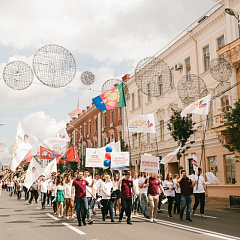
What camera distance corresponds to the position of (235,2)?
23859mm

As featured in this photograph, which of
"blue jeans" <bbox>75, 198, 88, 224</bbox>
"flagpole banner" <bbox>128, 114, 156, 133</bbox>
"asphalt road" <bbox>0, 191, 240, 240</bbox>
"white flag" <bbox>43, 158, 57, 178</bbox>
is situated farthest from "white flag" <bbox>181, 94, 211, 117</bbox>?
"white flag" <bbox>43, 158, 57, 178</bbox>

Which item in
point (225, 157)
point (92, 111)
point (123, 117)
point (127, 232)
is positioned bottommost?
point (127, 232)

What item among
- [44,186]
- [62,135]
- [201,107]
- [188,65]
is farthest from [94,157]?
[62,135]

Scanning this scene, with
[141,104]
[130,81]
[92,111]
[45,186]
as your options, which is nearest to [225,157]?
[45,186]

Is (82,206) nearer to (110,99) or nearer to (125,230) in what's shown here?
(125,230)

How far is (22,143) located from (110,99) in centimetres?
501

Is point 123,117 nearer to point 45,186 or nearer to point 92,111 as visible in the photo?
point 92,111

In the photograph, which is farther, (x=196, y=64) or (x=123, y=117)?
(x=123, y=117)

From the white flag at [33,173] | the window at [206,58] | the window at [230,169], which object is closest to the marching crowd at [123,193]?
the white flag at [33,173]

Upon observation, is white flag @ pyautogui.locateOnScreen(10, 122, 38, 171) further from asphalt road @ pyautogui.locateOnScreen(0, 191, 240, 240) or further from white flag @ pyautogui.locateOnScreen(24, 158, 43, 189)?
asphalt road @ pyautogui.locateOnScreen(0, 191, 240, 240)

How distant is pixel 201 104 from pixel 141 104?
22.1 m

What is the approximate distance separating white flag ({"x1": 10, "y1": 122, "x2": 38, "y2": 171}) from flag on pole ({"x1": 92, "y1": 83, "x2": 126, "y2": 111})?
12.6ft

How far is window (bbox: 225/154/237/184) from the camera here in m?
23.3

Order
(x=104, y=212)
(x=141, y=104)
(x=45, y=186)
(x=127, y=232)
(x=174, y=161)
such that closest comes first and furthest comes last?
1. (x=127, y=232)
2. (x=104, y=212)
3. (x=45, y=186)
4. (x=174, y=161)
5. (x=141, y=104)
